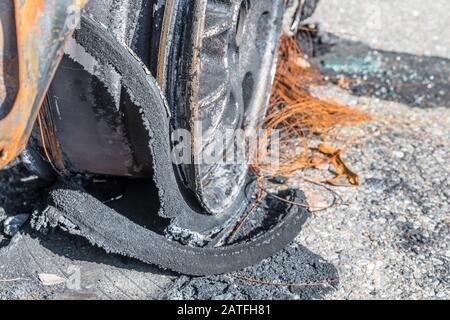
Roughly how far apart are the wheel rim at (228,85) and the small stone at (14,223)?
30.1 inches

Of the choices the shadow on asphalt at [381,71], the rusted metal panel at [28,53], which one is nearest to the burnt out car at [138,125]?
the rusted metal panel at [28,53]

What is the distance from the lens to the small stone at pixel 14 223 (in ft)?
10.2

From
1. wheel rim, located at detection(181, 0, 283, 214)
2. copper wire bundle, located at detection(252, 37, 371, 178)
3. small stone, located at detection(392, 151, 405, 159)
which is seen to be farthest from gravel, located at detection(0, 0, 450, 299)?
wheel rim, located at detection(181, 0, 283, 214)

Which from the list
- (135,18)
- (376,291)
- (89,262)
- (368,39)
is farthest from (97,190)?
(368,39)

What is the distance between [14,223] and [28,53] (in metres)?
1.16

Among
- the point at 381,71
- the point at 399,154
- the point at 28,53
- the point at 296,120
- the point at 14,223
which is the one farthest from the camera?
the point at 381,71

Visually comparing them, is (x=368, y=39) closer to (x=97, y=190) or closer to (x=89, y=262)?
(x=97, y=190)

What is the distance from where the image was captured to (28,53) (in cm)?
218

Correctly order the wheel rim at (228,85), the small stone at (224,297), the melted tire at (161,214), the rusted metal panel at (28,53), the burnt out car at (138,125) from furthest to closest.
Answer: the wheel rim at (228,85) → the small stone at (224,297) → the melted tire at (161,214) → the burnt out car at (138,125) → the rusted metal panel at (28,53)

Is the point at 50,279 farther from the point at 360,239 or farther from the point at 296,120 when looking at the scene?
the point at 296,120

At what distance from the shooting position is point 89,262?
3.00m

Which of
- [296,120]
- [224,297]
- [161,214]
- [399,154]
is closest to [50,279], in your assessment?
[161,214]

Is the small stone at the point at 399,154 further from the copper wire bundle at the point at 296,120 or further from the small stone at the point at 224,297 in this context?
the small stone at the point at 224,297

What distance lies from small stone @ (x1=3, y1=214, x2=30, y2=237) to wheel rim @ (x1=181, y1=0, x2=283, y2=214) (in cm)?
77
